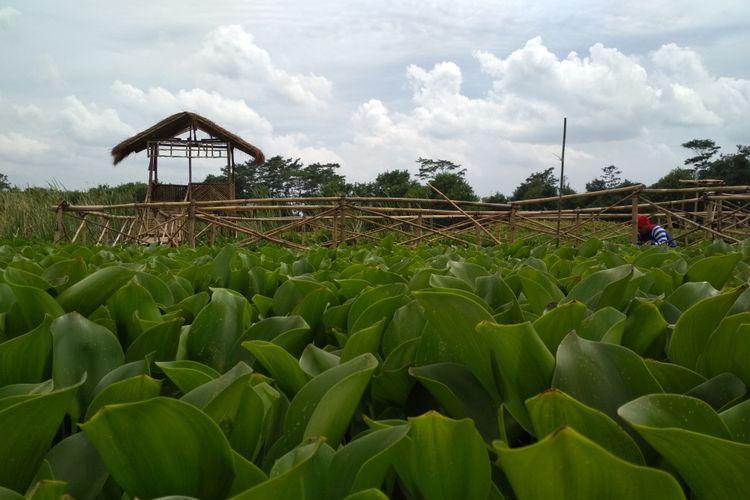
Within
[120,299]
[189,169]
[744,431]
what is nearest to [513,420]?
[744,431]

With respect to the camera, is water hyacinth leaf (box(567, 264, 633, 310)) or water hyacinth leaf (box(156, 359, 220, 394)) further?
water hyacinth leaf (box(567, 264, 633, 310))

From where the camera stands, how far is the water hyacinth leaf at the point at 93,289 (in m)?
1.18

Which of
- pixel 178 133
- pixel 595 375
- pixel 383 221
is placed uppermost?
pixel 178 133

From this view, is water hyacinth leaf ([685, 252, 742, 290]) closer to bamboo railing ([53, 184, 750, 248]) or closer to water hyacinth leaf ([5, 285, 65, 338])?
water hyacinth leaf ([5, 285, 65, 338])

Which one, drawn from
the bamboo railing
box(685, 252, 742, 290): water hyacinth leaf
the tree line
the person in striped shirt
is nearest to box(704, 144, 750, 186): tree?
the tree line

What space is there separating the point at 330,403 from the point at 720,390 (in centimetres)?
43

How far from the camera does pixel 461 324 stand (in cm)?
72

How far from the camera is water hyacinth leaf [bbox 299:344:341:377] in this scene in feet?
2.67

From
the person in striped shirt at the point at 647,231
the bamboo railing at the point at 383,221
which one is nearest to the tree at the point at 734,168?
the bamboo railing at the point at 383,221

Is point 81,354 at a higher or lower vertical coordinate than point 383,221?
higher

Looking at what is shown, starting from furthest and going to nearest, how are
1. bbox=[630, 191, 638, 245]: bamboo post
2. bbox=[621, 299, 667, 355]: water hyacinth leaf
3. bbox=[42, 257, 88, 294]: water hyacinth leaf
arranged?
bbox=[630, 191, 638, 245]: bamboo post → bbox=[42, 257, 88, 294]: water hyacinth leaf → bbox=[621, 299, 667, 355]: water hyacinth leaf

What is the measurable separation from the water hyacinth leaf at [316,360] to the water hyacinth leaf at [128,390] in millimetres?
192

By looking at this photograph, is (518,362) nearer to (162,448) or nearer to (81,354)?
(162,448)

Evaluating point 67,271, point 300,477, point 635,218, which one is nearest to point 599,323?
point 300,477
